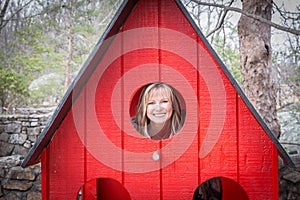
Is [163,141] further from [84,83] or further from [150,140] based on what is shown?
[84,83]

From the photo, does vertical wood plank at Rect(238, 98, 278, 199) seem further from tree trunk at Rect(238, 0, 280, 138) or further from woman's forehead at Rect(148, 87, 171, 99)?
tree trunk at Rect(238, 0, 280, 138)

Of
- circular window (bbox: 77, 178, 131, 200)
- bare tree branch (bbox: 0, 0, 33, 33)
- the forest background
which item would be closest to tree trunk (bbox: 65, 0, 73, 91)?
the forest background

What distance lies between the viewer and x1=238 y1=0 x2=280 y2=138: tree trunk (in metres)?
1.68

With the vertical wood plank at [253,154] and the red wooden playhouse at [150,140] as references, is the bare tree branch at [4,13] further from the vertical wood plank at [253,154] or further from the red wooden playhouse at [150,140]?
the vertical wood plank at [253,154]

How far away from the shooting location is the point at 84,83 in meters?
0.97

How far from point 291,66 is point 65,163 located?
1605 mm

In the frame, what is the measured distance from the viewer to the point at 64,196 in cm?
97

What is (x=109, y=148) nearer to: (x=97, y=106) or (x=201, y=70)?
(x=97, y=106)

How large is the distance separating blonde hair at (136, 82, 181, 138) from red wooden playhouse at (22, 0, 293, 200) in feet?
0.44

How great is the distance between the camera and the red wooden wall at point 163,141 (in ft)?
3.11

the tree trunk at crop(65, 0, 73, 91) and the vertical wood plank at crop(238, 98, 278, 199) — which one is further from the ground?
the tree trunk at crop(65, 0, 73, 91)

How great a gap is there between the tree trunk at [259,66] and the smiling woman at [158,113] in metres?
0.63

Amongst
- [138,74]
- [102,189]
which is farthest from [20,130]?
[138,74]

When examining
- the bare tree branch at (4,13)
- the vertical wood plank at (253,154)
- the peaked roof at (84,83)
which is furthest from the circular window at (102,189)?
the bare tree branch at (4,13)
